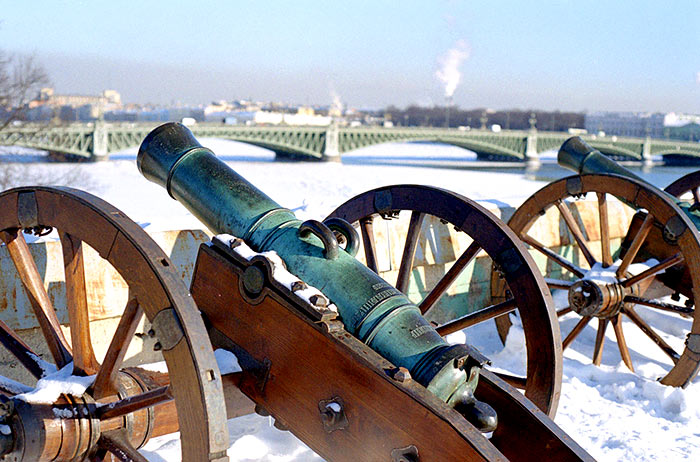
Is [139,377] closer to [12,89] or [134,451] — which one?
[134,451]

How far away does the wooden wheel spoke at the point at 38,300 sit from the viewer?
109 inches

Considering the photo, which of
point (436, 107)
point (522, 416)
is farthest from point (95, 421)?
point (436, 107)

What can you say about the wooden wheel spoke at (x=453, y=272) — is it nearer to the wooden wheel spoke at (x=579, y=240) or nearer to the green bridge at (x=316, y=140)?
the wooden wheel spoke at (x=579, y=240)

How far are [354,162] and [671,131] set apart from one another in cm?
5836

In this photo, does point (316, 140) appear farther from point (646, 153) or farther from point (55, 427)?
point (55, 427)

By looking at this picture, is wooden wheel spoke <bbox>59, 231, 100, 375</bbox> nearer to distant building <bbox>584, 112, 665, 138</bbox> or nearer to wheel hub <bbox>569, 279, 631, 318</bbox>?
wheel hub <bbox>569, 279, 631, 318</bbox>

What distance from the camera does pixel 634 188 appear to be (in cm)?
476

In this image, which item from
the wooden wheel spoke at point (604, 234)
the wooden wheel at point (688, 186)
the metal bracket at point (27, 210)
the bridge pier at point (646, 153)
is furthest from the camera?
the bridge pier at point (646, 153)

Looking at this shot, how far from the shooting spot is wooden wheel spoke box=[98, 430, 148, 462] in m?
2.49

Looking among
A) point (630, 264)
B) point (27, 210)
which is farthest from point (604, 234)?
point (27, 210)

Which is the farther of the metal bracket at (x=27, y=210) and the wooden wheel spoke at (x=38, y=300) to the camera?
the wooden wheel spoke at (x=38, y=300)

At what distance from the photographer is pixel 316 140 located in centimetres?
4425

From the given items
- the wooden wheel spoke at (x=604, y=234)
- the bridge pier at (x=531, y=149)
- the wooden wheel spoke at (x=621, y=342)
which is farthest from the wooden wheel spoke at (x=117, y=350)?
the bridge pier at (x=531, y=149)

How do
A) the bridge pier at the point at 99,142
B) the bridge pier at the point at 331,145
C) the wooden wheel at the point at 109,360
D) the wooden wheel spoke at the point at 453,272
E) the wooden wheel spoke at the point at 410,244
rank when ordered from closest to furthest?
the wooden wheel at the point at 109,360 → the wooden wheel spoke at the point at 453,272 → the wooden wheel spoke at the point at 410,244 → the bridge pier at the point at 99,142 → the bridge pier at the point at 331,145
